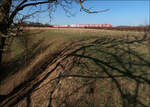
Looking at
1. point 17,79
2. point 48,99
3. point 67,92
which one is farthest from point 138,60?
point 17,79

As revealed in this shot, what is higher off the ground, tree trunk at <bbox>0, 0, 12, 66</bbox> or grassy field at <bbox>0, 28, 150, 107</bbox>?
tree trunk at <bbox>0, 0, 12, 66</bbox>

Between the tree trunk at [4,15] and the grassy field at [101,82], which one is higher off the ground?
the tree trunk at [4,15]

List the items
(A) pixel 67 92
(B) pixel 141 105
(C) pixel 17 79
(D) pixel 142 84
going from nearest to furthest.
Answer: (B) pixel 141 105
(D) pixel 142 84
(A) pixel 67 92
(C) pixel 17 79

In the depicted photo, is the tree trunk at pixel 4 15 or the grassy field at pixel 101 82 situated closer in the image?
the grassy field at pixel 101 82

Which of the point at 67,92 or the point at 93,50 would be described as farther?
the point at 93,50

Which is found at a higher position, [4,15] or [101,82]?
[4,15]

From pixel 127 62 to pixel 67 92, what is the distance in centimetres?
338

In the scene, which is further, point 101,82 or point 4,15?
point 4,15

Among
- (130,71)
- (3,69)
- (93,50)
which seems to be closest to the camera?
(130,71)

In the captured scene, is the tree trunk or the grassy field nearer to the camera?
the grassy field

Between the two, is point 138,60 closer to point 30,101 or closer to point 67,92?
point 67,92

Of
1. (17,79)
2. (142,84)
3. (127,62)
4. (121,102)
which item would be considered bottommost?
(17,79)

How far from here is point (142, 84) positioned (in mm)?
4598

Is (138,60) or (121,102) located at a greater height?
(138,60)
